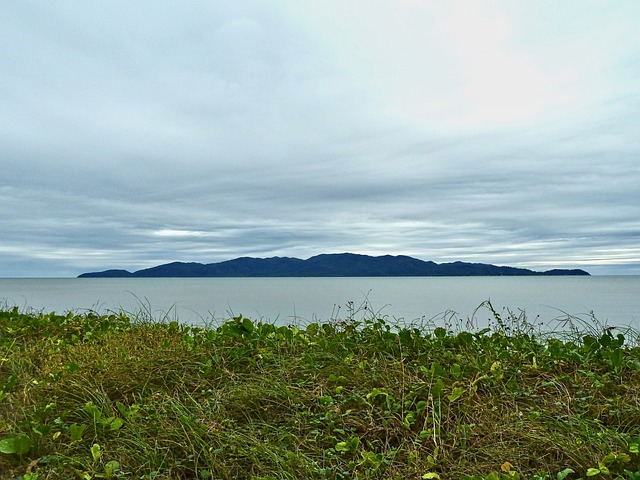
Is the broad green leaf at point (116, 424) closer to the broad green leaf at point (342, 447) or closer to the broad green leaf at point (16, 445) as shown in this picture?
the broad green leaf at point (16, 445)

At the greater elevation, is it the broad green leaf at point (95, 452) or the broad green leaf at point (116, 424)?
the broad green leaf at point (116, 424)

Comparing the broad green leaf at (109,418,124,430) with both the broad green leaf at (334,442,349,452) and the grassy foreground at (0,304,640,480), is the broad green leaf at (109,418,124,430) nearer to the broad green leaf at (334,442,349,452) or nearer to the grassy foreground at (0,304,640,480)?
the grassy foreground at (0,304,640,480)

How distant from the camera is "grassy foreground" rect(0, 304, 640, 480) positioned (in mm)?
2938

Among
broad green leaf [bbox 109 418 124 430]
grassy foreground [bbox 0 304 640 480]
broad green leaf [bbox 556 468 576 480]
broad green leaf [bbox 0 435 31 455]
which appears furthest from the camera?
broad green leaf [bbox 109 418 124 430]

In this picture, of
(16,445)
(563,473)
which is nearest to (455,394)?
(563,473)

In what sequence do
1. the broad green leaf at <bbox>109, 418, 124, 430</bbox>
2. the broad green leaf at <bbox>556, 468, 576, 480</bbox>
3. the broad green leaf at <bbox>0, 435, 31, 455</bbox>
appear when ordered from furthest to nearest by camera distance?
the broad green leaf at <bbox>109, 418, 124, 430</bbox>, the broad green leaf at <bbox>0, 435, 31, 455</bbox>, the broad green leaf at <bbox>556, 468, 576, 480</bbox>

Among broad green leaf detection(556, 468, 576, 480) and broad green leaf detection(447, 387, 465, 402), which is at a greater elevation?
broad green leaf detection(447, 387, 465, 402)

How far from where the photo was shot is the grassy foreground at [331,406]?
294cm

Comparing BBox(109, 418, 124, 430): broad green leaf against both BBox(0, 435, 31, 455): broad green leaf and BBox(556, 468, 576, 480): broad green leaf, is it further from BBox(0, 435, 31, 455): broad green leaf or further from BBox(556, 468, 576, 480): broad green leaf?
BBox(556, 468, 576, 480): broad green leaf

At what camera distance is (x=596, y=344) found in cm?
435

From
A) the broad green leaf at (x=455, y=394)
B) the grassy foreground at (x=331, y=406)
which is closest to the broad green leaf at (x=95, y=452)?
the grassy foreground at (x=331, y=406)

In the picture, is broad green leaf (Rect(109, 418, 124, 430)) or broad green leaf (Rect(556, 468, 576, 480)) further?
broad green leaf (Rect(109, 418, 124, 430))

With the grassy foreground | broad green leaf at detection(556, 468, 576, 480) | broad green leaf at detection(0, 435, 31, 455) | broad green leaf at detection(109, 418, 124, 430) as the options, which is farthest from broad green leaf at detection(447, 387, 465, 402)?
broad green leaf at detection(0, 435, 31, 455)

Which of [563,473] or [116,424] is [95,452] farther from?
[563,473]
